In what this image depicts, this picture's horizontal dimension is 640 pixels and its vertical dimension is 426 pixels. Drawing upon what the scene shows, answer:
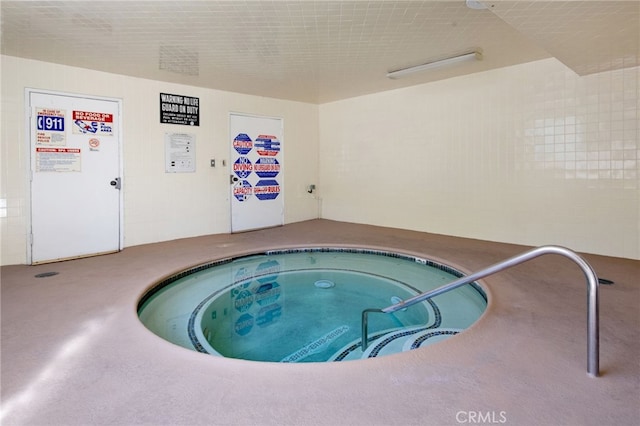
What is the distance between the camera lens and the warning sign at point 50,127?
428 cm

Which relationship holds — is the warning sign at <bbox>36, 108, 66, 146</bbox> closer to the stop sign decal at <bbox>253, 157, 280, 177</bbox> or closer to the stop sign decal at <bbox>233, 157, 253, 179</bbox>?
the stop sign decal at <bbox>233, 157, 253, 179</bbox>

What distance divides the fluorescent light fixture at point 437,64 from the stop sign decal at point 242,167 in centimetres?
281

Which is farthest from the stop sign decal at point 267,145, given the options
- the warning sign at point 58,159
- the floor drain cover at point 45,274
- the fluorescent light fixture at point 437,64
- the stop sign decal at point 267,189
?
the floor drain cover at point 45,274

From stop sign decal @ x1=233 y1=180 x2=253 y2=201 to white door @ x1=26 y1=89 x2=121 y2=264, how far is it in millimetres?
1867

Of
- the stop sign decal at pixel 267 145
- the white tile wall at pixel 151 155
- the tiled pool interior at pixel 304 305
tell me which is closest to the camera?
the tiled pool interior at pixel 304 305

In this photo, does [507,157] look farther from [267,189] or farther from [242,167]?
[242,167]

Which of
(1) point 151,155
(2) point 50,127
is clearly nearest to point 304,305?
(1) point 151,155

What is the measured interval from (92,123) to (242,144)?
2.29 m

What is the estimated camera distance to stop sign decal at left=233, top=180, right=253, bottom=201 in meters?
6.27

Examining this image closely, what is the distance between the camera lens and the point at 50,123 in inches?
171

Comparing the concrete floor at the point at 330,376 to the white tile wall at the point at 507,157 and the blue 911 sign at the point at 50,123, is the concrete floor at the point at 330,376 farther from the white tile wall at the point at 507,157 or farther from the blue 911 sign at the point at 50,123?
the blue 911 sign at the point at 50,123

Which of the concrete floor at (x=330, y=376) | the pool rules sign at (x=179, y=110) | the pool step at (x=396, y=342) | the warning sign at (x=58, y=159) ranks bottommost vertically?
the pool step at (x=396, y=342)

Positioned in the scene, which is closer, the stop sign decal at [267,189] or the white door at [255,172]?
the white door at [255,172]

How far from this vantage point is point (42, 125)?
4.29m
